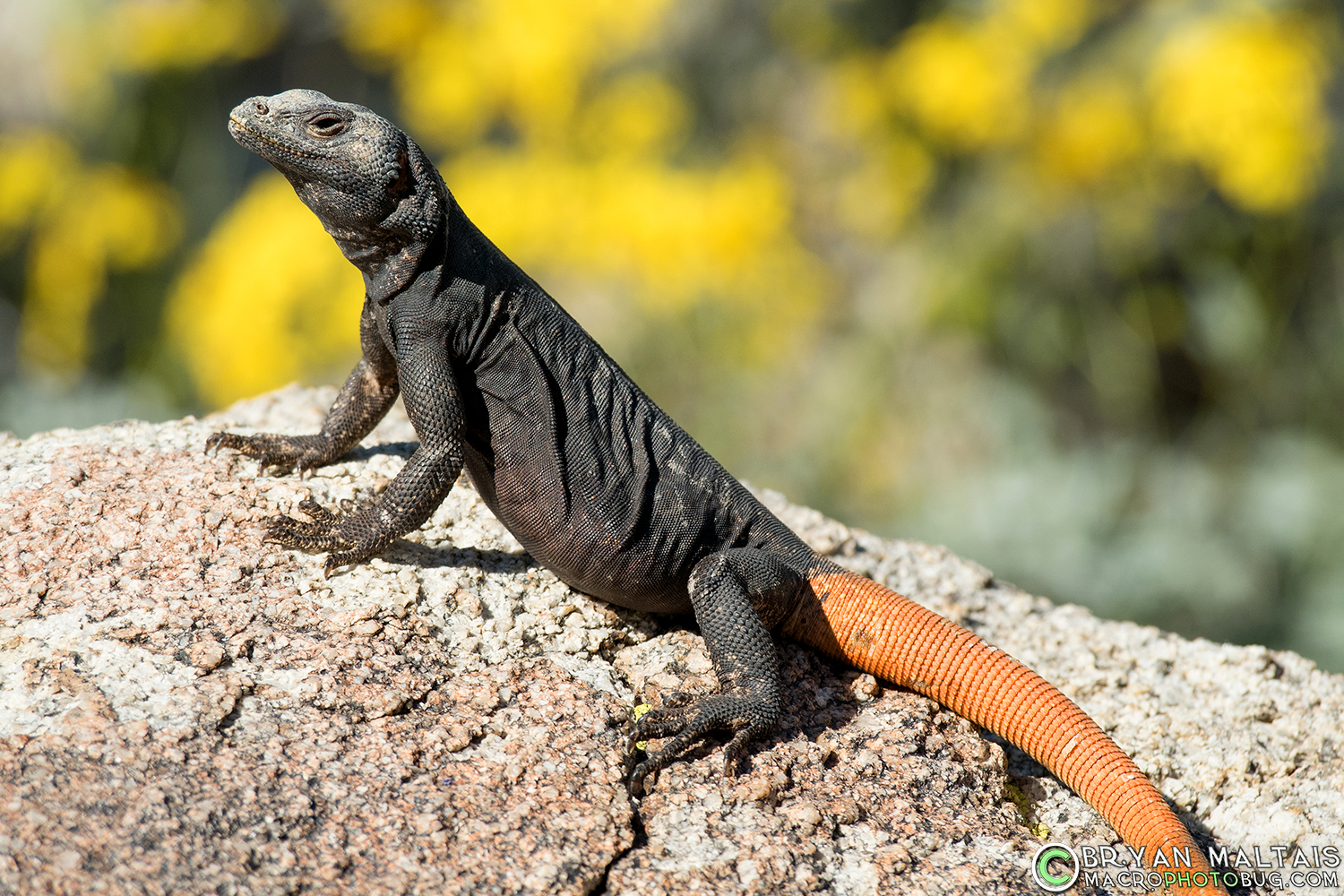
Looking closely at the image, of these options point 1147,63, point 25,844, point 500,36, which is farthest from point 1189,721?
point 500,36

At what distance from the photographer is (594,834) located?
9.39 feet

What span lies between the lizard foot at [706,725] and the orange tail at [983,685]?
0.50 metres

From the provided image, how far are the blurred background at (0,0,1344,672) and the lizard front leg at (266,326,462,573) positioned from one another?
3657 mm

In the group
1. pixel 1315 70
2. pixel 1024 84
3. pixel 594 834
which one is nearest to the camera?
pixel 594 834

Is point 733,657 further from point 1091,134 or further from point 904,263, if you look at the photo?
point 1091,134

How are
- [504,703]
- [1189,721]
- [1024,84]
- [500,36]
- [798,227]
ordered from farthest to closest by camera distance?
[798,227] → [500,36] → [1024,84] → [1189,721] → [504,703]

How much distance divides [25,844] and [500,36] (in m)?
6.03

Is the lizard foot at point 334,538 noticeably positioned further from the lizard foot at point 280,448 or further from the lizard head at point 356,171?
the lizard head at point 356,171

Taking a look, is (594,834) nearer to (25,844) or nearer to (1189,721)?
(25,844)

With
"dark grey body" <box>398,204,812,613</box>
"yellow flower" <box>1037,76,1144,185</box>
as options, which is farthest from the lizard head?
"yellow flower" <box>1037,76,1144,185</box>

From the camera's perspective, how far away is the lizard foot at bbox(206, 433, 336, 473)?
3.99 metres

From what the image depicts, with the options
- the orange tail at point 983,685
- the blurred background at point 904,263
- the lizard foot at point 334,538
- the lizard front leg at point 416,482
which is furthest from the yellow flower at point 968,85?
the lizard foot at point 334,538

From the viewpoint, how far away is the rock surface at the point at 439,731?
2631 mm

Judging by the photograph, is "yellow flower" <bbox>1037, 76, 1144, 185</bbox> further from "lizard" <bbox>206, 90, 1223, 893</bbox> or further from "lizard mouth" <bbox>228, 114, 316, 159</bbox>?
"lizard mouth" <bbox>228, 114, 316, 159</bbox>
